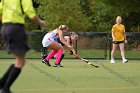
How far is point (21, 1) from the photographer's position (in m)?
8.31

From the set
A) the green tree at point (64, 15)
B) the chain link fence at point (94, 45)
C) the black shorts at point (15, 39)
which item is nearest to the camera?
the black shorts at point (15, 39)

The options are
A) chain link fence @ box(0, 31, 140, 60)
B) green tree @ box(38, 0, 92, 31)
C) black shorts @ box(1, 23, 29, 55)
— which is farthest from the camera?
green tree @ box(38, 0, 92, 31)

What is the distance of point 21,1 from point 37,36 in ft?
57.2

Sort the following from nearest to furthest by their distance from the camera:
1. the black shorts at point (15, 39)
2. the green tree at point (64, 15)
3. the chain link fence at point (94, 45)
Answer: the black shorts at point (15, 39)
the chain link fence at point (94, 45)
the green tree at point (64, 15)

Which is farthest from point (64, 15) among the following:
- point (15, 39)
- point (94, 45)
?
point (15, 39)

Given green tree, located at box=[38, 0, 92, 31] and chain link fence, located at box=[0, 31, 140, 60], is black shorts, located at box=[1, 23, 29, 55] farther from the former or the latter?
green tree, located at box=[38, 0, 92, 31]

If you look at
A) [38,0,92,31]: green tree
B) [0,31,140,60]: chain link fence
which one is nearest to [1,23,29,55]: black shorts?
[0,31,140,60]: chain link fence

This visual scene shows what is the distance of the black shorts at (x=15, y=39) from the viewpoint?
8.20 m

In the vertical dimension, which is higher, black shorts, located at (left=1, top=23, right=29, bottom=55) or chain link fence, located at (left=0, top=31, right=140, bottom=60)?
black shorts, located at (left=1, top=23, right=29, bottom=55)

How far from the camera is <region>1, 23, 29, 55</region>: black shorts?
8203mm

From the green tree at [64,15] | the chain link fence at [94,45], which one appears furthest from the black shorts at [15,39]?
the green tree at [64,15]

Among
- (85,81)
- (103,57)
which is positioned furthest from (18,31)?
(103,57)

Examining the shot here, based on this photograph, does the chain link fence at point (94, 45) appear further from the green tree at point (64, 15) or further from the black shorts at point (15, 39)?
the black shorts at point (15, 39)

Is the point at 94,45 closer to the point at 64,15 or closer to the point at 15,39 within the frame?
the point at 64,15
